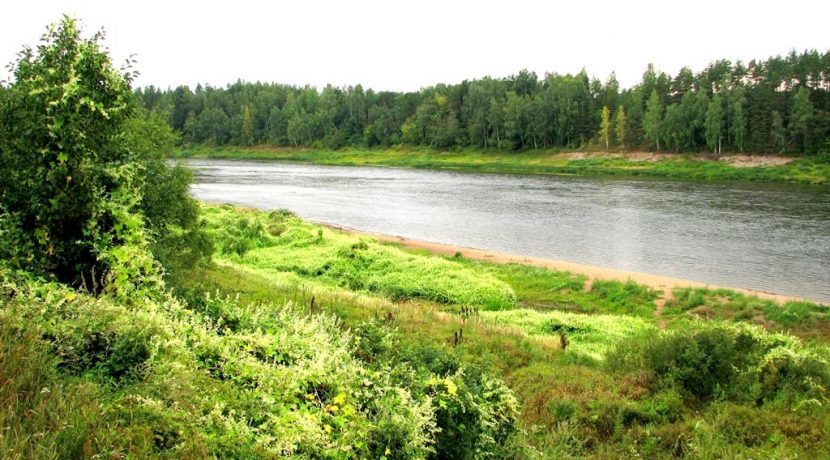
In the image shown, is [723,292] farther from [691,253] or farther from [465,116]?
[465,116]

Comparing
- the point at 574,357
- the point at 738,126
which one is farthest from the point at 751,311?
the point at 738,126

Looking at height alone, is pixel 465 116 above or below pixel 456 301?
above

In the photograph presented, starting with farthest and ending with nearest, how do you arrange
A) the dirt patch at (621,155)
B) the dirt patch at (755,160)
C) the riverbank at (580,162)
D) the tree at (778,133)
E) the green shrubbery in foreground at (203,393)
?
1. the dirt patch at (621,155)
2. the tree at (778,133)
3. the dirt patch at (755,160)
4. the riverbank at (580,162)
5. the green shrubbery in foreground at (203,393)

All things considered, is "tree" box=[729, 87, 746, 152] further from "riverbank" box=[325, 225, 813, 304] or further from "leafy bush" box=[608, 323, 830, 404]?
"leafy bush" box=[608, 323, 830, 404]

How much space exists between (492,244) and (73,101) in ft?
106

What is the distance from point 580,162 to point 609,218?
5072 cm

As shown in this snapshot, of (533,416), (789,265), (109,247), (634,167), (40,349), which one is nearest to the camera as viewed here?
(40,349)

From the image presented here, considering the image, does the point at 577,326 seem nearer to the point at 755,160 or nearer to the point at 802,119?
the point at 755,160

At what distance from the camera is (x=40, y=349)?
17.3 feet

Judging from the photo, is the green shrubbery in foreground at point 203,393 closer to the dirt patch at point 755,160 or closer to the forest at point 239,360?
the forest at point 239,360

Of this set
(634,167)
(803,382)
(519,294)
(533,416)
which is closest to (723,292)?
(519,294)

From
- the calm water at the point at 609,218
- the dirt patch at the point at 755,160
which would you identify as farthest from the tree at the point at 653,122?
the calm water at the point at 609,218

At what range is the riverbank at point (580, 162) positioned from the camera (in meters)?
73.0

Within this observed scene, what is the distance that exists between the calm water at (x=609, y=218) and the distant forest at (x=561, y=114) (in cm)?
1926
